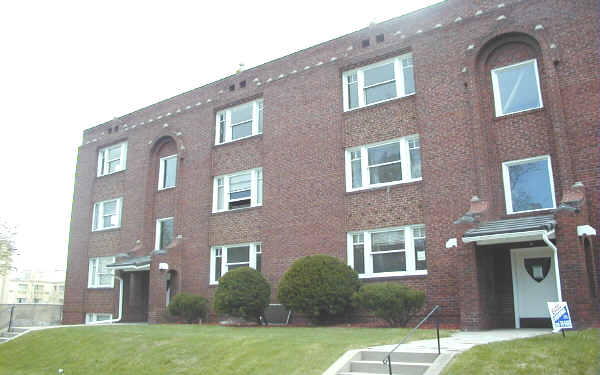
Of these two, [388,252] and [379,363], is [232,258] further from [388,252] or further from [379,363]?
[379,363]

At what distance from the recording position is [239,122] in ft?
79.8

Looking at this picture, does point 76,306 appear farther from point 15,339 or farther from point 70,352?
point 70,352

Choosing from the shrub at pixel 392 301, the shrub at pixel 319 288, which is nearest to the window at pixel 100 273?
the shrub at pixel 319 288

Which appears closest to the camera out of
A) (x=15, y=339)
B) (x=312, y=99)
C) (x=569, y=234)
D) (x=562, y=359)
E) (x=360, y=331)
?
(x=562, y=359)

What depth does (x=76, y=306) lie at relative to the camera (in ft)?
92.8

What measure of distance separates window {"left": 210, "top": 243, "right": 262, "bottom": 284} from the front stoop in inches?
449

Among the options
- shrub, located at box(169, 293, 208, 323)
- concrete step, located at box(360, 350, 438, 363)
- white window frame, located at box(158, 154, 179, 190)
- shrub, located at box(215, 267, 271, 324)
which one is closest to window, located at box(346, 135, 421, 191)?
shrub, located at box(215, 267, 271, 324)

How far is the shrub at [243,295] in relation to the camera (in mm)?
18891

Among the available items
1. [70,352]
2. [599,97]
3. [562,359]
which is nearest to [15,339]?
[70,352]

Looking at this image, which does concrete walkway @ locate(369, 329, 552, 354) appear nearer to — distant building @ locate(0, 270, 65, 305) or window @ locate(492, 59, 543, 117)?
window @ locate(492, 59, 543, 117)

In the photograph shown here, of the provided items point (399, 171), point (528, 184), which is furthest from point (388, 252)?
point (528, 184)

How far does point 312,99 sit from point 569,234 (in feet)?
36.6

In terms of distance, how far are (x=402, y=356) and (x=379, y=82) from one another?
1217cm

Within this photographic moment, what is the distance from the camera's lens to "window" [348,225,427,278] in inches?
704
